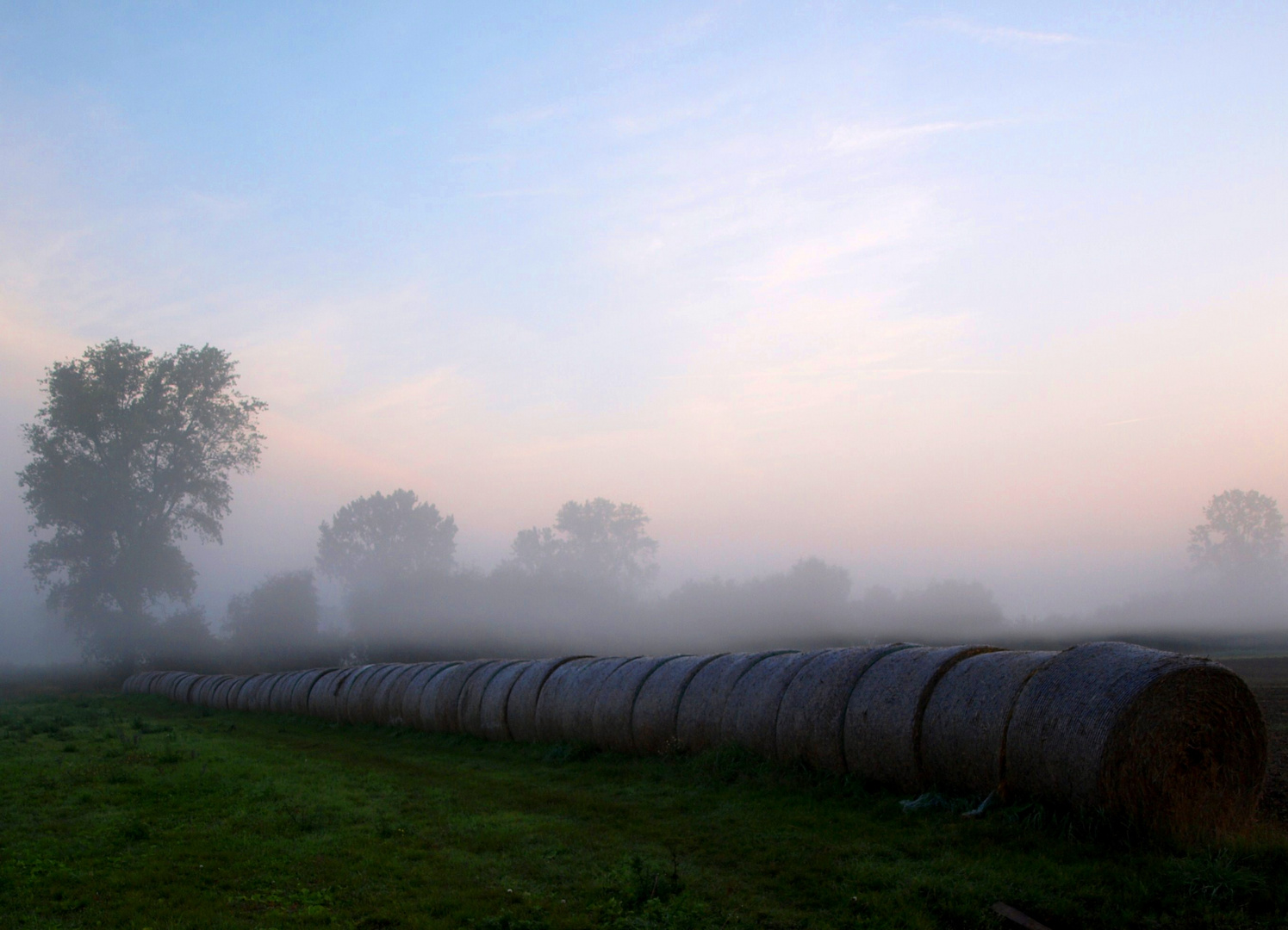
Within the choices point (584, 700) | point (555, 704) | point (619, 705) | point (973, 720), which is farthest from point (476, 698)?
point (973, 720)

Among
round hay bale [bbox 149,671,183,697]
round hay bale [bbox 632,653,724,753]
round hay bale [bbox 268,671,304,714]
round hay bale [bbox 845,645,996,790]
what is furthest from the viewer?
round hay bale [bbox 149,671,183,697]

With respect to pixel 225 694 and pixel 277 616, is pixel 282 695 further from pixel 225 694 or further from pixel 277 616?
pixel 277 616

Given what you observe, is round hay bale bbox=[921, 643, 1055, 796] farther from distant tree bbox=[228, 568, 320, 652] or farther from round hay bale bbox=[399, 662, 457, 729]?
distant tree bbox=[228, 568, 320, 652]

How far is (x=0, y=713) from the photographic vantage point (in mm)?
26203

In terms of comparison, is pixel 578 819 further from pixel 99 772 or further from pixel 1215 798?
pixel 99 772

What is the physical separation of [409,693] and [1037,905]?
1892 cm

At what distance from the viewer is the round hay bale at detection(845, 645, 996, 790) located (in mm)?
9773

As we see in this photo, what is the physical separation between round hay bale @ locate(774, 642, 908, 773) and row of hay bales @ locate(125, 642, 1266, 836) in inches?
0.8

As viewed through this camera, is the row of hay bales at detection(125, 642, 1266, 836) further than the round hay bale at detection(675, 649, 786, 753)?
No

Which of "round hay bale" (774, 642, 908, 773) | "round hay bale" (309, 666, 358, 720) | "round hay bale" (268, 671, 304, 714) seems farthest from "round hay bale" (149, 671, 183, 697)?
"round hay bale" (774, 642, 908, 773)

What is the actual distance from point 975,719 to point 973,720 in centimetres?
4

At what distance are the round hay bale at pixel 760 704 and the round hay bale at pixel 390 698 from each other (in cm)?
1304

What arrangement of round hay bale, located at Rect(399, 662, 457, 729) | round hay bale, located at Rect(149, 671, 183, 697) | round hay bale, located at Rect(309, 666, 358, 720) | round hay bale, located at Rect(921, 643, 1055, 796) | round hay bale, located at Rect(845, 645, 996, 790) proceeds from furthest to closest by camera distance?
round hay bale, located at Rect(149, 671, 183, 697) < round hay bale, located at Rect(309, 666, 358, 720) < round hay bale, located at Rect(399, 662, 457, 729) < round hay bale, located at Rect(845, 645, 996, 790) < round hay bale, located at Rect(921, 643, 1055, 796)

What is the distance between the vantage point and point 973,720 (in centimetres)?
911
